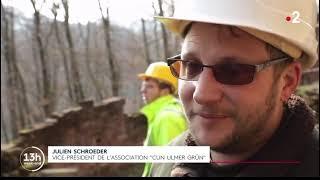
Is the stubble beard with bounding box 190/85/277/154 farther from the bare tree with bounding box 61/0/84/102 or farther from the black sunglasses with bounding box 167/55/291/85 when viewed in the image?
the bare tree with bounding box 61/0/84/102

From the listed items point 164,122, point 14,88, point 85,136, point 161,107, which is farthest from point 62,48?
point 14,88

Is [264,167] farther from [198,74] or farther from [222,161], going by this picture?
[198,74]

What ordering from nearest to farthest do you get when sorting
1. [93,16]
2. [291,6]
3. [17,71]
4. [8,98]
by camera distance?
[291,6] < [93,16] < [17,71] < [8,98]

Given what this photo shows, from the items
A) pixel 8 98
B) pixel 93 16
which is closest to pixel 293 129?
pixel 93 16

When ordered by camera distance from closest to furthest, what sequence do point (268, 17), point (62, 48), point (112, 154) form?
point (268, 17)
point (112, 154)
point (62, 48)

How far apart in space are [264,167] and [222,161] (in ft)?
0.22

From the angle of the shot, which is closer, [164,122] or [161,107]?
[164,122]

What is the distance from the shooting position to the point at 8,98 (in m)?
7.24

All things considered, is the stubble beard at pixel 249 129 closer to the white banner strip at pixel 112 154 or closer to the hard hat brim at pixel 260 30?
the hard hat brim at pixel 260 30

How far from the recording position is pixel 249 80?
0.72 meters

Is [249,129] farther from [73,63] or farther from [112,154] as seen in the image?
[73,63]

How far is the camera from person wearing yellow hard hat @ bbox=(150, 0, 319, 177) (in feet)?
2.24

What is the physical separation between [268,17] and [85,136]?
1152 millimetres

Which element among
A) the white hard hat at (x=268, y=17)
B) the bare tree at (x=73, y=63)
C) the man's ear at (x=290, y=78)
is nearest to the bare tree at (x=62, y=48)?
the bare tree at (x=73, y=63)
